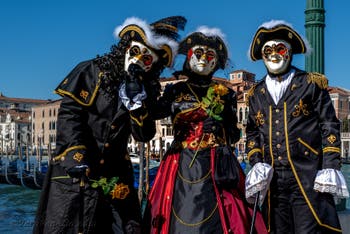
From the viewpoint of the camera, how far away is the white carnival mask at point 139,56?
3.31m

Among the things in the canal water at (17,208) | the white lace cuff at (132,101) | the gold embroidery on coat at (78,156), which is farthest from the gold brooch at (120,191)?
the canal water at (17,208)

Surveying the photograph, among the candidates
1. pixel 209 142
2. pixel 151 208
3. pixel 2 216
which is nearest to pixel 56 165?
pixel 151 208

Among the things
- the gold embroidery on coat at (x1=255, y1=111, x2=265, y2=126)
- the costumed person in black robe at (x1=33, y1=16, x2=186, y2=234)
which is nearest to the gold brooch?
the costumed person in black robe at (x1=33, y1=16, x2=186, y2=234)

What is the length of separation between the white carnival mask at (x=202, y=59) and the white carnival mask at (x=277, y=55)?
415mm

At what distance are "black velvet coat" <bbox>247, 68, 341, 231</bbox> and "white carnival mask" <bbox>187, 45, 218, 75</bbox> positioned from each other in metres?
0.46

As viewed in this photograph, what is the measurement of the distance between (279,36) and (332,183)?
3.16 ft

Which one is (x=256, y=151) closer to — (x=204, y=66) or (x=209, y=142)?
(x=209, y=142)

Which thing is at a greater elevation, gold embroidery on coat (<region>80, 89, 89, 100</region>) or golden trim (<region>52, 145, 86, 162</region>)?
gold embroidery on coat (<region>80, 89, 89, 100</region>)

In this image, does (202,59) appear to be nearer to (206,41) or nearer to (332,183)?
(206,41)

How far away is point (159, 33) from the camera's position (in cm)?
350

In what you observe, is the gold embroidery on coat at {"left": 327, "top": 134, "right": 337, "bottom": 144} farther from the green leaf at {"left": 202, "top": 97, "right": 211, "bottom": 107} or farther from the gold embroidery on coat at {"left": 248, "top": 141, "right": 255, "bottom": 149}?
the green leaf at {"left": 202, "top": 97, "right": 211, "bottom": 107}

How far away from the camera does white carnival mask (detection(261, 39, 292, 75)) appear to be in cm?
345

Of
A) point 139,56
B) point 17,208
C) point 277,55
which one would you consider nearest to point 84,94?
point 139,56

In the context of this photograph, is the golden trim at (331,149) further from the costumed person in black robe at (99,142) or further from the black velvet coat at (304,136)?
the costumed person in black robe at (99,142)
